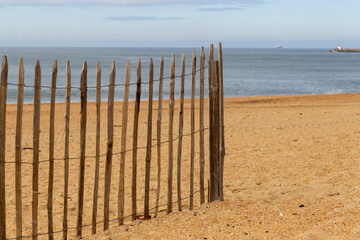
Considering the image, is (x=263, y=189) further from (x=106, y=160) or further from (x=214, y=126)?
(x=106, y=160)

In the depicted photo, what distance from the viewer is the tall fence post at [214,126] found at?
496cm

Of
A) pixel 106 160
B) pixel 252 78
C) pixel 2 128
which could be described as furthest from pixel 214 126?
pixel 252 78

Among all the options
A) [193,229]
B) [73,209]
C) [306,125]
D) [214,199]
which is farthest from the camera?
[306,125]

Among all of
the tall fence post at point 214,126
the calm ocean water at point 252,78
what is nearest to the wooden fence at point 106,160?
the tall fence post at point 214,126

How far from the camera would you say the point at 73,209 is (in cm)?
566

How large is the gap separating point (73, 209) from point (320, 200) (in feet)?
9.97

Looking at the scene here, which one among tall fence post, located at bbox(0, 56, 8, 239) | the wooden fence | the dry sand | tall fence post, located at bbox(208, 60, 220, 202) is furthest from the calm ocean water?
tall fence post, located at bbox(0, 56, 8, 239)

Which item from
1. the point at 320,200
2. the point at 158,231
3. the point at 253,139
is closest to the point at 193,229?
the point at 158,231

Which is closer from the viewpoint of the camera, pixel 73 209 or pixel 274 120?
pixel 73 209

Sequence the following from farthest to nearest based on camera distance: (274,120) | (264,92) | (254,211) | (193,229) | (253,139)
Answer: (264,92), (274,120), (253,139), (254,211), (193,229)

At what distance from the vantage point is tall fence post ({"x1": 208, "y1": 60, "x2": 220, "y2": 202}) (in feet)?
16.3

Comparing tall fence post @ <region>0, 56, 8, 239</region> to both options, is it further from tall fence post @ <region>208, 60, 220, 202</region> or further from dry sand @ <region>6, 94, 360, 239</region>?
tall fence post @ <region>208, 60, 220, 202</region>

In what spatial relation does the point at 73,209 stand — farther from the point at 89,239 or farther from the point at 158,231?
the point at 158,231

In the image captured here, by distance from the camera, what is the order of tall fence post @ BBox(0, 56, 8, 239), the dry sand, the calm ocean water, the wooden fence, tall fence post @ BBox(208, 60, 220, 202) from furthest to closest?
the calm ocean water, tall fence post @ BBox(208, 60, 220, 202), the dry sand, the wooden fence, tall fence post @ BBox(0, 56, 8, 239)
